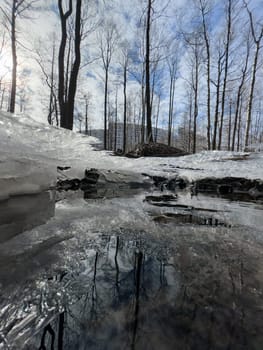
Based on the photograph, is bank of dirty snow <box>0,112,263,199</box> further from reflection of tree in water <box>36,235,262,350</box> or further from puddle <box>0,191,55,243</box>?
reflection of tree in water <box>36,235,262,350</box>

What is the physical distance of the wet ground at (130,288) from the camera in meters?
0.77

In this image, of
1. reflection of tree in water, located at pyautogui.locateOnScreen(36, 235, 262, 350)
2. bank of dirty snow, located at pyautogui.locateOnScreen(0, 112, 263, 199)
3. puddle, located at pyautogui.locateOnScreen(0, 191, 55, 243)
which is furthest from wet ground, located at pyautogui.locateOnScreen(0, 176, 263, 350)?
bank of dirty snow, located at pyautogui.locateOnScreen(0, 112, 263, 199)

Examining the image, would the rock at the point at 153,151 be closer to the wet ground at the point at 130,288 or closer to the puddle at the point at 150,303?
the wet ground at the point at 130,288

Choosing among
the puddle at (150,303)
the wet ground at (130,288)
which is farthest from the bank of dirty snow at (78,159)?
the puddle at (150,303)

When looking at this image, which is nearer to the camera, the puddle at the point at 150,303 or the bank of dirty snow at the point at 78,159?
the puddle at the point at 150,303

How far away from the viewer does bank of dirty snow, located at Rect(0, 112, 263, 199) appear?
143 inches

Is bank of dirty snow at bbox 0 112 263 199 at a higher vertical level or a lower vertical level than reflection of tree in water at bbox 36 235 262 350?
higher

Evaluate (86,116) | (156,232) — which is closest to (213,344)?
(156,232)

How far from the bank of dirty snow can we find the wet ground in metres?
1.72

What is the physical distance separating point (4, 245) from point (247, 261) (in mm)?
1633

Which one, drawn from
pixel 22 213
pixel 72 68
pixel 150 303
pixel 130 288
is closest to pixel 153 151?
pixel 72 68

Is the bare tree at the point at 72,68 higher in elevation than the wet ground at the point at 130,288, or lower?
higher

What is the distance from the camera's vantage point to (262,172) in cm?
534

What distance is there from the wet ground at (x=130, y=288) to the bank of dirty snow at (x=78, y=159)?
1.72m
